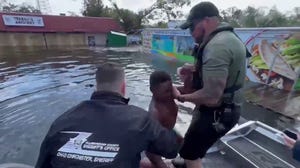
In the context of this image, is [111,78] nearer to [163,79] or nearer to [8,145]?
[163,79]

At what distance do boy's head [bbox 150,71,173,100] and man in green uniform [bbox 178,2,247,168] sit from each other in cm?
14

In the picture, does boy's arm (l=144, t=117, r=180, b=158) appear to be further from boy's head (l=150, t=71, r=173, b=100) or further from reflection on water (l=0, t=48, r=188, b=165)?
reflection on water (l=0, t=48, r=188, b=165)

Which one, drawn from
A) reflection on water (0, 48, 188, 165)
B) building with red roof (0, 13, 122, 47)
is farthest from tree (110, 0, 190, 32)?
reflection on water (0, 48, 188, 165)

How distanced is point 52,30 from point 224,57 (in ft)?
98.8

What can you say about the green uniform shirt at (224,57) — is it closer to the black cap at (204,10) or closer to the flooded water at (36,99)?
the black cap at (204,10)

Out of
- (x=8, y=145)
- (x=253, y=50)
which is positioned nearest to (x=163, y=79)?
(x=8, y=145)

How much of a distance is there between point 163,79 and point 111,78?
2.14 ft

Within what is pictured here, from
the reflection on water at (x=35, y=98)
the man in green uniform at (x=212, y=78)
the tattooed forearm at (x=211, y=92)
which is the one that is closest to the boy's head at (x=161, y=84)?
the man in green uniform at (x=212, y=78)

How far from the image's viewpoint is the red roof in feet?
Result: 90.0

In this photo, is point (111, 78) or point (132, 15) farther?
point (132, 15)

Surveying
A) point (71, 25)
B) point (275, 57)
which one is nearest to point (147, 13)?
point (71, 25)

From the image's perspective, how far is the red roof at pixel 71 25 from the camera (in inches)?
1080

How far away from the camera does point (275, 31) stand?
8906 mm

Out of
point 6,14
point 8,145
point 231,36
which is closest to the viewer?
point 231,36
